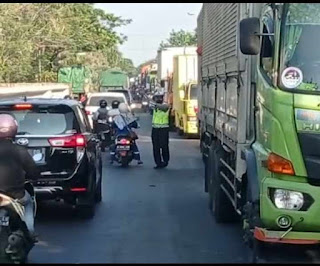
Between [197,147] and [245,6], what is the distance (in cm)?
1748

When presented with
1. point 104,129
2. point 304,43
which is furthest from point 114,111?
point 304,43

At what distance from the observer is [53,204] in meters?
13.4

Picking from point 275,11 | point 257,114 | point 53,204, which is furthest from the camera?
point 53,204

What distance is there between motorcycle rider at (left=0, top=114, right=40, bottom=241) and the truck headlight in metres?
2.39

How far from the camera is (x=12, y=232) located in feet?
24.7

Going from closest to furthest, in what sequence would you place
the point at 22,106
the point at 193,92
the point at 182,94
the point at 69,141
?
the point at 69,141 → the point at 22,106 → the point at 193,92 → the point at 182,94

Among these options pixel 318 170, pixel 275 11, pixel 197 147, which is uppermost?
pixel 275 11

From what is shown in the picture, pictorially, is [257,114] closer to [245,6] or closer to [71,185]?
[245,6]

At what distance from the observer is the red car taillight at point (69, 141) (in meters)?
11.2

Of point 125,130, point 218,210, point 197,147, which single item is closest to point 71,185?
point 218,210

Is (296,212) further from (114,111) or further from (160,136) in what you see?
(114,111)

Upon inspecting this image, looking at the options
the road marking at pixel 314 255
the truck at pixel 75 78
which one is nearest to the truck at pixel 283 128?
the road marking at pixel 314 255

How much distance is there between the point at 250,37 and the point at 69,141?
14.4 ft

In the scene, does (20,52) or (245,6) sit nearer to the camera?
→ (245,6)
